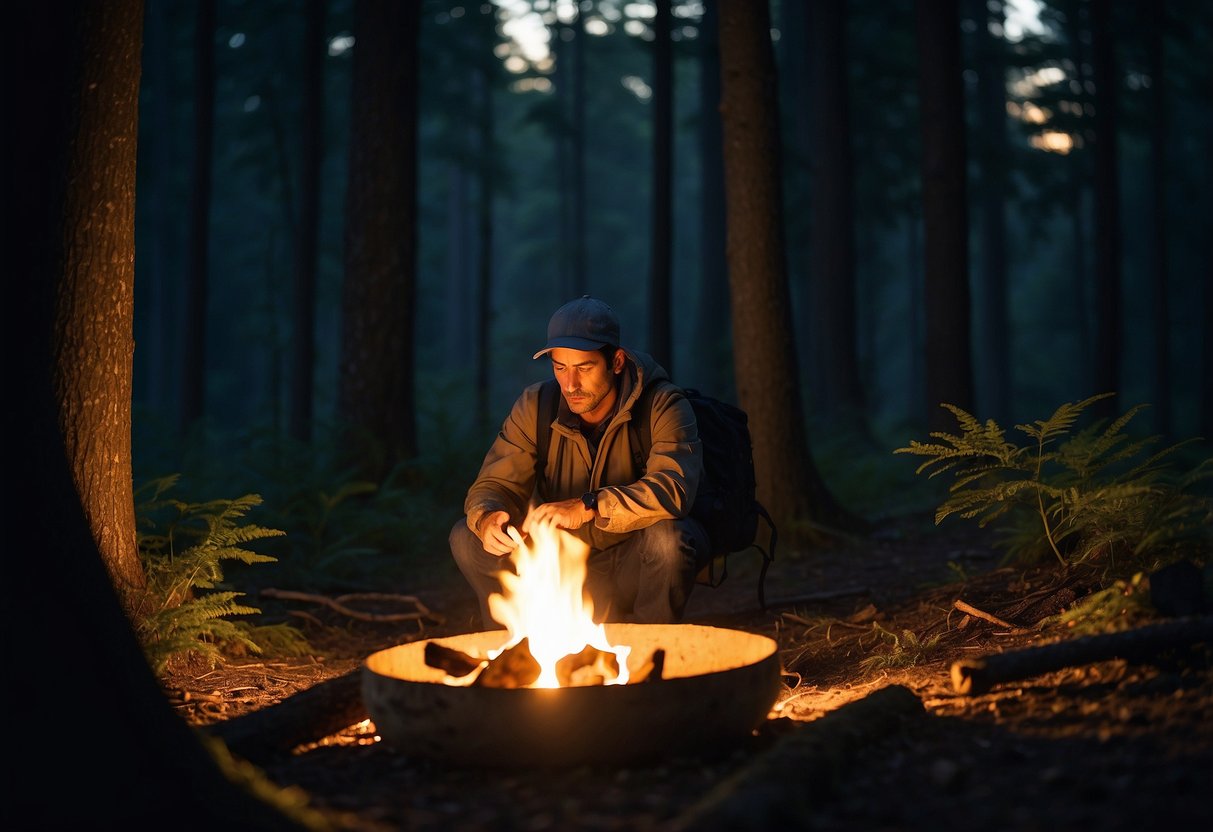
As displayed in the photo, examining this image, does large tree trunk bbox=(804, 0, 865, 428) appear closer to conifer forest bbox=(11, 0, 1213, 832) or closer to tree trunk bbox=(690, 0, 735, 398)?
conifer forest bbox=(11, 0, 1213, 832)

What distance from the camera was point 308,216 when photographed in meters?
18.1

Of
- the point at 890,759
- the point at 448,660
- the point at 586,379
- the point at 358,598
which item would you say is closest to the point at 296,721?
the point at 448,660

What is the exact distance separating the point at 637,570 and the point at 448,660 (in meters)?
1.23

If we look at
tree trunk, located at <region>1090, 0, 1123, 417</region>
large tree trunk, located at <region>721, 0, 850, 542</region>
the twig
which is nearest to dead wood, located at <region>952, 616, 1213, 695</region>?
the twig

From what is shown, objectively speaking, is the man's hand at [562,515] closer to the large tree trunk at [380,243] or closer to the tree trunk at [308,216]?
the large tree trunk at [380,243]

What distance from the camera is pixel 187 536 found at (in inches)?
284

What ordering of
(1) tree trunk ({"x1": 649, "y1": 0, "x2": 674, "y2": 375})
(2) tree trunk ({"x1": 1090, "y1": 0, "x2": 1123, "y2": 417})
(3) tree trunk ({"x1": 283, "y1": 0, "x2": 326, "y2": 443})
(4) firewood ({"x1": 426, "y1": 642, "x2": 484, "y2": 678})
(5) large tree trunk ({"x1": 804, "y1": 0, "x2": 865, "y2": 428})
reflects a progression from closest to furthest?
(4) firewood ({"x1": 426, "y1": 642, "x2": 484, "y2": 678}) < (1) tree trunk ({"x1": 649, "y1": 0, "x2": 674, "y2": 375}) < (2) tree trunk ({"x1": 1090, "y1": 0, "x2": 1123, "y2": 417}) < (3) tree trunk ({"x1": 283, "y1": 0, "x2": 326, "y2": 443}) < (5) large tree trunk ({"x1": 804, "y1": 0, "x2": 865, "y2": 428})

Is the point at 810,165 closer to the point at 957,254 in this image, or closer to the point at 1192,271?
the point at 957,254

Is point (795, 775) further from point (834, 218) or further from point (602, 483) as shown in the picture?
point (834, 218)

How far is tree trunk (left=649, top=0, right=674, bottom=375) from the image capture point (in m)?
16.3

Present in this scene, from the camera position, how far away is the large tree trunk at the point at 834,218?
60.7 ft

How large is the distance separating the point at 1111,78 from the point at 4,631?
18.6 metres

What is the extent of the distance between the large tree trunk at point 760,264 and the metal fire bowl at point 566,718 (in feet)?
17.6

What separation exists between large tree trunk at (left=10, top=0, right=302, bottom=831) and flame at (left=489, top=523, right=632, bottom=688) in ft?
5.80
